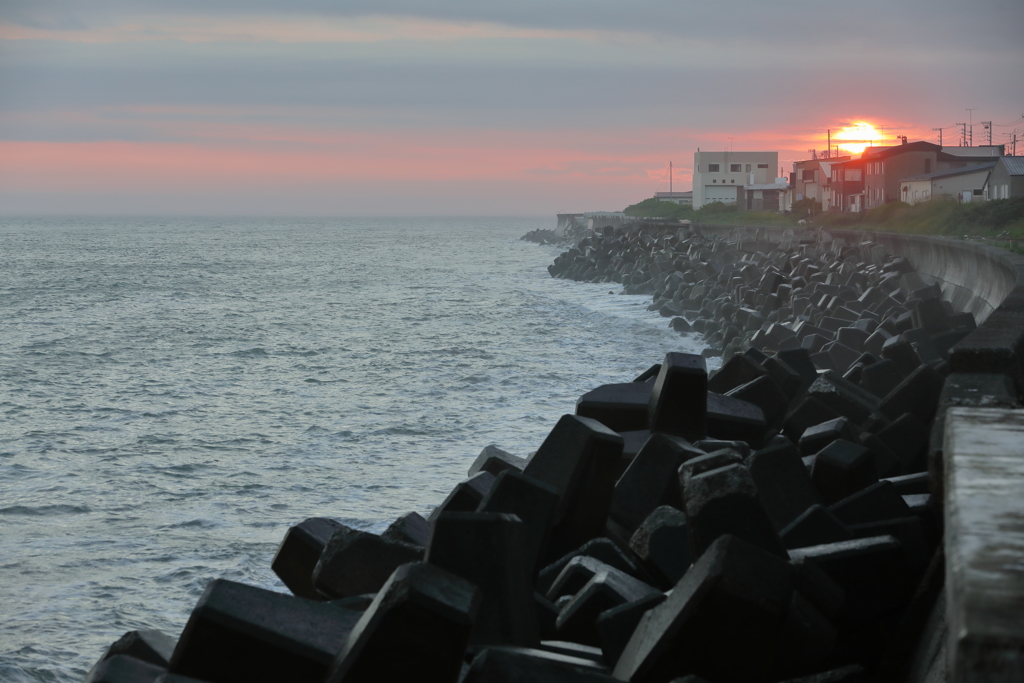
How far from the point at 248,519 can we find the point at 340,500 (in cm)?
84

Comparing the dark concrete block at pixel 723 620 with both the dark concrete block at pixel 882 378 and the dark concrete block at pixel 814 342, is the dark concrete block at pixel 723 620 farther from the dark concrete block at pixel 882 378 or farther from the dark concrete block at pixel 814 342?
the dark concrete block at pixel 814 342

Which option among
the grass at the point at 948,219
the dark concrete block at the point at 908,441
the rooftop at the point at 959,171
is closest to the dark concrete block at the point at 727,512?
the dark concrete block at the point at 908,441

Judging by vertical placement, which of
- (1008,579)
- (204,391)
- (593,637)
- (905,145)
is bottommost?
(204,391)

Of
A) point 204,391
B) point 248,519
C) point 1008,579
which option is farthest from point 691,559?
point 204,391

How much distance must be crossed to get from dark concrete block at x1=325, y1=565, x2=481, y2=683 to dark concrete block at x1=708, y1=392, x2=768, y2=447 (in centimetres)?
345

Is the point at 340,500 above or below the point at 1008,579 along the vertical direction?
below

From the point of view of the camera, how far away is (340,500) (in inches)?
337

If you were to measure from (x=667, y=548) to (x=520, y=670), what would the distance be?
1.42m

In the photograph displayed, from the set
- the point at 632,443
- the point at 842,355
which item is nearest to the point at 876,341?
the point at 842,355

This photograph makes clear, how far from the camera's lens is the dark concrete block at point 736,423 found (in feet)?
19.0

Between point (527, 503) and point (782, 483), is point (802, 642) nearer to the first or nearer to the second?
point (527, 503)

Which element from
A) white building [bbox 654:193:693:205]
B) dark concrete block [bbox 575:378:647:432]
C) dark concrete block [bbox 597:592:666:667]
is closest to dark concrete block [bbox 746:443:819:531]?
dark concrete block [bbox 597:592:666:667]

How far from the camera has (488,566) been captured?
3236 mm

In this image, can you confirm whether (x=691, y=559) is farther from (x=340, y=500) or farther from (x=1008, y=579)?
(x=340, y=500)
